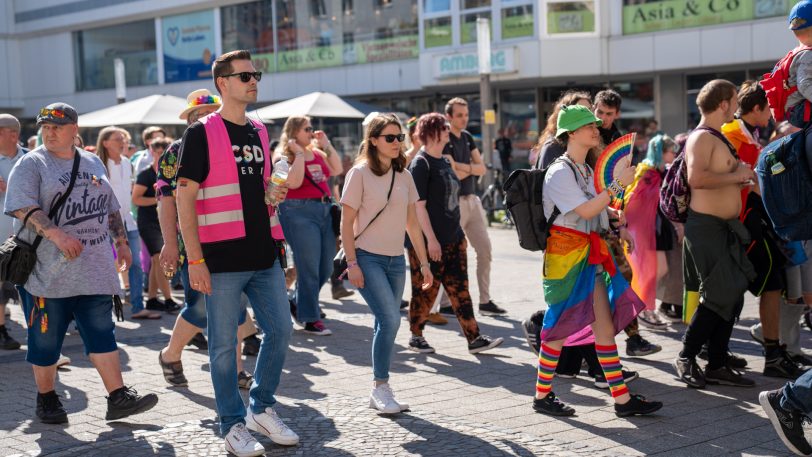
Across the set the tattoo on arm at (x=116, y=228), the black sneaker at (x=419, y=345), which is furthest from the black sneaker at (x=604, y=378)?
the tattoo on arm at (x=116, y=228)

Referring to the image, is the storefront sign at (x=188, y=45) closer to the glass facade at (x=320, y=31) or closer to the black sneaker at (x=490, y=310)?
the glass facade at (x=320, y=31)

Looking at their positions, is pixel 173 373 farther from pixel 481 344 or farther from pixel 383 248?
pixel 481 344

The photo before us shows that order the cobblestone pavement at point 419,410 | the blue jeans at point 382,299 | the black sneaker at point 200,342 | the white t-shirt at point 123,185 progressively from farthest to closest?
1. the white t-shirt at point 123,185
2. the black sneaker at point 200,342
3. the blue jeans at point 382,299
4. the cobblestone pavement at point 419,410

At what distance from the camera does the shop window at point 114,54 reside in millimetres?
39812

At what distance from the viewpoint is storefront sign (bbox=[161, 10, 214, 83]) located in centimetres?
3762

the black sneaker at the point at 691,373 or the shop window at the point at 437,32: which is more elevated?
the shop window at the point at 437,32

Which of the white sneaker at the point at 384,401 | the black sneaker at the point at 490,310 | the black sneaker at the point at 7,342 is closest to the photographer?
the white sneaker at the point at 384,401

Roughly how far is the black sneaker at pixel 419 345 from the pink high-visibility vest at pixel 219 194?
320 cm

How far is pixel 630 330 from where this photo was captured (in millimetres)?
7453

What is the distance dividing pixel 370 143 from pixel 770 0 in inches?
799

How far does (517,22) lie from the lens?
27516 mm

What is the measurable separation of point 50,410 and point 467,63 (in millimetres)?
23190

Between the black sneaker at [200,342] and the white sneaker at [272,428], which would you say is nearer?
the white sneaker at [272,428]

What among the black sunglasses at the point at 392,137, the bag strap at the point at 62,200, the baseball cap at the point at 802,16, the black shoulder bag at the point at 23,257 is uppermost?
the baseball cap at the point at 802,16
